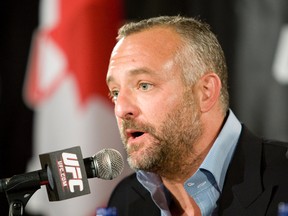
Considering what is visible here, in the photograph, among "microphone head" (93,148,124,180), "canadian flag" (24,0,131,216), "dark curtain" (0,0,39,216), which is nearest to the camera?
"microphone head" (93,148,124,180)

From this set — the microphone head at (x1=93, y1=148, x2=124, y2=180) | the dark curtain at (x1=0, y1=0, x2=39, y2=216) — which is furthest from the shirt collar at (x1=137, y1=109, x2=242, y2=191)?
the dark curtain at (x1=0, y1=0, x2=39, y2=216)

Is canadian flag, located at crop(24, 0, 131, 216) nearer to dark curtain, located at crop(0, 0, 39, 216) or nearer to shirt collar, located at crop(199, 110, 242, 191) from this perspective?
dark curtain, located at crop(0, 0, 39, 216)

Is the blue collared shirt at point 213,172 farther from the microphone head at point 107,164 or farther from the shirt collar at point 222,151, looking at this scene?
the microphone head at point 107,164

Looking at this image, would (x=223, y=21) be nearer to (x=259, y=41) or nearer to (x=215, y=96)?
(x=259, y=41)

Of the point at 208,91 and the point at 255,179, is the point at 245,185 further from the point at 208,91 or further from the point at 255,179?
the point at 208,91

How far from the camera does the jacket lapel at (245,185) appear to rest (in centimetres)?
176

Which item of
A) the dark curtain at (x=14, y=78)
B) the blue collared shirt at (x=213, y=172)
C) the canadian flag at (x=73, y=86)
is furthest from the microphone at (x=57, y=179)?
the dark curtain at (x=14, y=78)

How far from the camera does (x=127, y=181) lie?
231 centimetres

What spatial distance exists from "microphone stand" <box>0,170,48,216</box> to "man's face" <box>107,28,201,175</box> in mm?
416

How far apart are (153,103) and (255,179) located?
398mm

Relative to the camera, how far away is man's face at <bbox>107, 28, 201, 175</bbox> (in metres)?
1.85

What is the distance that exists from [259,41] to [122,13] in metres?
0.81

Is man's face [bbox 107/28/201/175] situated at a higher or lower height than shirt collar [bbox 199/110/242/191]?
higher

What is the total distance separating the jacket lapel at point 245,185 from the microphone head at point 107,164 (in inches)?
14.9
